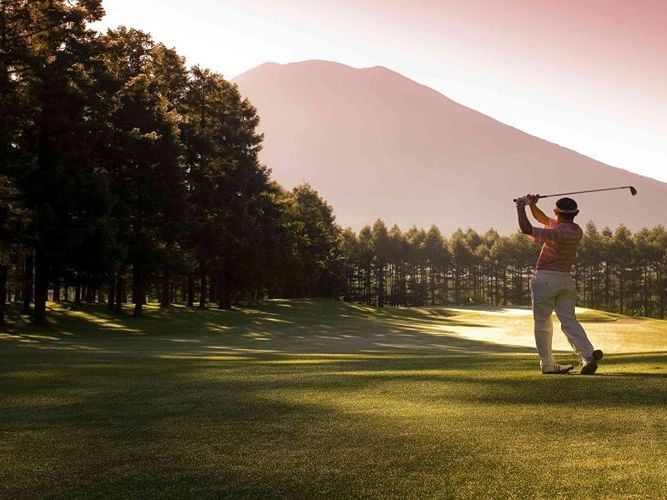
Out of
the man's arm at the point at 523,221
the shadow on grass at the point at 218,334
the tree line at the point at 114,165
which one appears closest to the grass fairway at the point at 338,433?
the man's arm at the point at 523,221

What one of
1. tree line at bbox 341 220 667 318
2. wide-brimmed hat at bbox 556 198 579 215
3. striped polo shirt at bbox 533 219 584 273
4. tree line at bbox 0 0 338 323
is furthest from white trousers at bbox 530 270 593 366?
tree line at bbox 341 220 667 318

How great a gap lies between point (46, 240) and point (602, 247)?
12678 centimetres

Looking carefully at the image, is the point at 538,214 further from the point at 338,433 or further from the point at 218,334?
the point at 218,334

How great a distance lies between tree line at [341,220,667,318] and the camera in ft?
443

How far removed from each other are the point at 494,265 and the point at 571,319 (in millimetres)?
149424

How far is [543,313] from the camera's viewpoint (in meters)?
10.2

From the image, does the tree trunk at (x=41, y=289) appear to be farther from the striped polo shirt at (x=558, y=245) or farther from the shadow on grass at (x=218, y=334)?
the striped polo shirt at (x=558, y=245)

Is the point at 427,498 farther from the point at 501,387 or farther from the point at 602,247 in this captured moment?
the point at 602,247

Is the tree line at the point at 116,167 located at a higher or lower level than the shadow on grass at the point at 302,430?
higher

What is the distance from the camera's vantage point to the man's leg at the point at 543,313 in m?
10.1

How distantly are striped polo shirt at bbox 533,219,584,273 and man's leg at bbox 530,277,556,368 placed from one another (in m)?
0.30

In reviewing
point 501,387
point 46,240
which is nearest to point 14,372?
point 501,387

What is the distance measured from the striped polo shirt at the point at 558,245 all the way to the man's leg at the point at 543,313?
0.30 metres

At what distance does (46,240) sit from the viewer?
3428 centimetres
